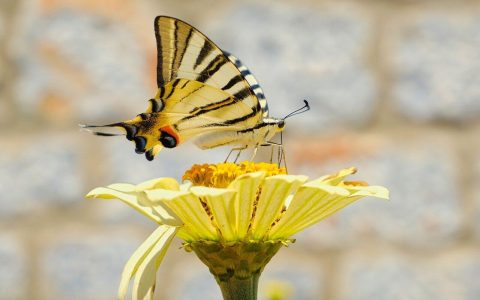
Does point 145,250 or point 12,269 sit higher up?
point 145,250

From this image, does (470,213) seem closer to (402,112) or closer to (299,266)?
(402,112)

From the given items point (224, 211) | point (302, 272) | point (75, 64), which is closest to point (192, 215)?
point (224, 211)

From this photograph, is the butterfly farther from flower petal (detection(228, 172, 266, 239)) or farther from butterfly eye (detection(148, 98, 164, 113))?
flower petal (detection(228, 172, 266, 239))

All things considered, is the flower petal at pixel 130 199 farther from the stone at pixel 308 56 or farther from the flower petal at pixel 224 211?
the stone at pixel 308 56

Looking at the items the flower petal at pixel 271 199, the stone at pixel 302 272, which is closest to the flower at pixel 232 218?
the flower petal at pixel 271 199

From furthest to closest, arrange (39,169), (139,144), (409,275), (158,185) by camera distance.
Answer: (39,169)
(409,275)
(139,144)
(158,185)

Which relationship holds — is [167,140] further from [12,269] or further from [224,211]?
[12,269]

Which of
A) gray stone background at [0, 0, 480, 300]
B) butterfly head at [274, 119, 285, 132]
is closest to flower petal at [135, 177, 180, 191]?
butterfly head at [274, 119, 285, 132]
